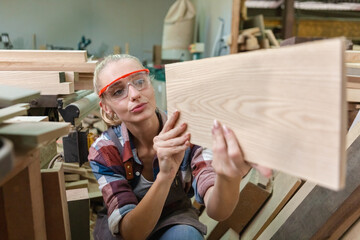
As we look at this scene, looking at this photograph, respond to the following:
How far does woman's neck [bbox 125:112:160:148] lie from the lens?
5.02 feet

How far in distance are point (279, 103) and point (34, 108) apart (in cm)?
136

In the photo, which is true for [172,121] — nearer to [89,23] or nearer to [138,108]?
[138,108]

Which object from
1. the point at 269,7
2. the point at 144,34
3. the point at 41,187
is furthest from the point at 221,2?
the point at 41,187

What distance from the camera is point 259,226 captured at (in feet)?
6.34

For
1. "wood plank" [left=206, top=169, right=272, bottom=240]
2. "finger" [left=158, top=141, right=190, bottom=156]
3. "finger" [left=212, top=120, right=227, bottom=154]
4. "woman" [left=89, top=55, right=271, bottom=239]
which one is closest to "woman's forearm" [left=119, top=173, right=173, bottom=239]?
"woman" [left=89, top=55, right=271, bottom=239]

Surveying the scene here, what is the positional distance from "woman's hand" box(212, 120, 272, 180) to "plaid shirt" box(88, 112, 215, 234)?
0.36 metres

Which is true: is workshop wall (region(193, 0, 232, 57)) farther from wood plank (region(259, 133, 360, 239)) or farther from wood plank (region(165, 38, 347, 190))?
wood plank (region(165, 38, 347, 190))

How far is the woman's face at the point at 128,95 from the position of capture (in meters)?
1.41

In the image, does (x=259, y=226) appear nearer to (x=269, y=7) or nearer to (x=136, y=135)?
(x=136, y=135)

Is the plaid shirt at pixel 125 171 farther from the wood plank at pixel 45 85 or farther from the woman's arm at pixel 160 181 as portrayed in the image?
the wood plank at pixel 45 85

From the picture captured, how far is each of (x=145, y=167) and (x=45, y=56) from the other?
0.90 m

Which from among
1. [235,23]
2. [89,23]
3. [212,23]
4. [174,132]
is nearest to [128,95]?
[174,132]

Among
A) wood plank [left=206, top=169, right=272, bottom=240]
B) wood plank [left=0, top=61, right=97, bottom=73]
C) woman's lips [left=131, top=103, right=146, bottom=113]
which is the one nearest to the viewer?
woman's lips [left=131, top=103, right=146, bottom=113]

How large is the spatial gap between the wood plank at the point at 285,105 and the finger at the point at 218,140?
3 centimetres
